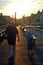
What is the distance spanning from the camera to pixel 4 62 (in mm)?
9586

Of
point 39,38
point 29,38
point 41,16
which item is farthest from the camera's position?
point 41,16

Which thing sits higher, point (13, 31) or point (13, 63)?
point (13, 31)

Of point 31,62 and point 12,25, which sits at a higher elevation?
point 12,25

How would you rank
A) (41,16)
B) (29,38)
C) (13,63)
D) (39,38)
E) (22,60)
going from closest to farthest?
(13,63), (22,60), (29,38), (39,38), (41,16)

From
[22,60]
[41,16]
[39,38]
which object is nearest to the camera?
[22,60]

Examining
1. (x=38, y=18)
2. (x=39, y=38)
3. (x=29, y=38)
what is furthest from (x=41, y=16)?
(x=29, y=38)

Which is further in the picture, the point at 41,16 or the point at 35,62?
the point at 41,16

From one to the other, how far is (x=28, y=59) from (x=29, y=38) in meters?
1.44

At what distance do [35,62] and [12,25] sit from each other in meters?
1.97

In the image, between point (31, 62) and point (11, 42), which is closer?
point (31, 62)

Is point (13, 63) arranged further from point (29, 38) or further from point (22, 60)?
point (29, 38)

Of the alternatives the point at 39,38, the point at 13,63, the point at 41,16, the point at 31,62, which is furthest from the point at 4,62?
the point at 41,16

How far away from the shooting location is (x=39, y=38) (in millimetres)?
19906

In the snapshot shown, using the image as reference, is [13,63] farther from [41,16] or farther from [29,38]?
[41,16]
